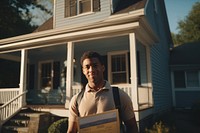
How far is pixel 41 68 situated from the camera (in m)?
11.8

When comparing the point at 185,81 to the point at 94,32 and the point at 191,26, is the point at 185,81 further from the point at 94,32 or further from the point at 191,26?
the point at 191,26

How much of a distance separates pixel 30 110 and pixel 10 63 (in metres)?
8.16

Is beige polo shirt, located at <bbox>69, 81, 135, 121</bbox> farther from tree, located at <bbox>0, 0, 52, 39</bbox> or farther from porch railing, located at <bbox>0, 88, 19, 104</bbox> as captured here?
tree, located at <bbox>0, 0, 52, 39</bbox>

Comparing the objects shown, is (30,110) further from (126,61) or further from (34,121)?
(126,61)

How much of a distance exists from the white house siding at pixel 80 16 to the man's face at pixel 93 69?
749 cm

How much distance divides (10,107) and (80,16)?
5072mm

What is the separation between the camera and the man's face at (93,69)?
5.52 ft

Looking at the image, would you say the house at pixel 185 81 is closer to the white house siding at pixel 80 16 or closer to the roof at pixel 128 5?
the roof at pixel 128 5

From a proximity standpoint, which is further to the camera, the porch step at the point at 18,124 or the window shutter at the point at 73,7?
the window shutter at the point at 73,7

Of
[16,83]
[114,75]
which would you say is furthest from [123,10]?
[16,83]

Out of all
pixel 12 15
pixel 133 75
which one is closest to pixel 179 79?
pixel 133 75

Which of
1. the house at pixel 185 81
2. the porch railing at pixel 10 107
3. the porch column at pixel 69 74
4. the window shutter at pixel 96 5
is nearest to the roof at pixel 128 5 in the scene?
the window shutter at pixel 96 5

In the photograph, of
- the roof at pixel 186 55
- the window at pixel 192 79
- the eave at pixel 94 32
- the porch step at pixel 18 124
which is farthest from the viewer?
the roof at pixel 186 55

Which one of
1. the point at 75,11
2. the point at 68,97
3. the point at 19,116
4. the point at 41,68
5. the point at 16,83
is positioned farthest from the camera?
the point at 16,83
